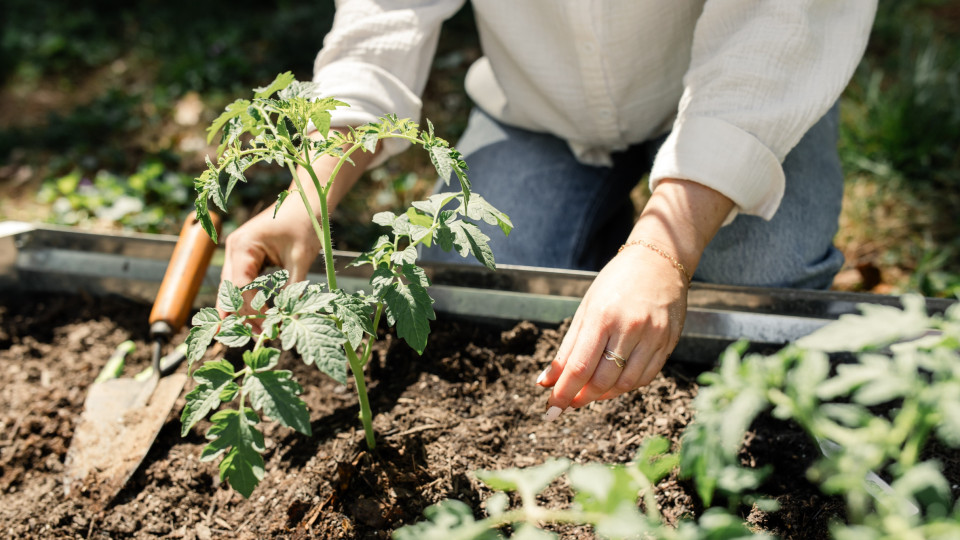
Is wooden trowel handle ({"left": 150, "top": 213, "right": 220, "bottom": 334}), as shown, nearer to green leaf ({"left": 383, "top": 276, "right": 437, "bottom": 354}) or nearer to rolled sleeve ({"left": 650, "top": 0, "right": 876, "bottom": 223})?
green leaf ({"left": 383, "top": 276, "right": 437, "bottom": 354})

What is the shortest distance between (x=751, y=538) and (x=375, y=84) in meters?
1.21

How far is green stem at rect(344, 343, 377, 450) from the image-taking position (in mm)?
1098

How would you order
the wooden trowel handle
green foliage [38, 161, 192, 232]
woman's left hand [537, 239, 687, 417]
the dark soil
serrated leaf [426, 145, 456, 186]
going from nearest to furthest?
serrated leaf [426, 145, 456, 186], woman's left hand [537, 239, 687, 417], the dark soil, the wooden trowel handle, green foliage [38, 161, 192, 232]

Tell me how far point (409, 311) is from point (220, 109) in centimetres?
235

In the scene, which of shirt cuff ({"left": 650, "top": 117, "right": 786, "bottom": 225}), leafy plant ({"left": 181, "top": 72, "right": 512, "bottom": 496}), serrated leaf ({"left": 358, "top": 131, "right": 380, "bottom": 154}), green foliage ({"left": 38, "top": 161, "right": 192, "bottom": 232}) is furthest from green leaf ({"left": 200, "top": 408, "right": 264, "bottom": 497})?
green foliage ({"left": 38, "top": 161, "right": 192, "bottom": 232})

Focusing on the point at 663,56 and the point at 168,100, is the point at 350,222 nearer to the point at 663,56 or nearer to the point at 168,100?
the point at 663,56

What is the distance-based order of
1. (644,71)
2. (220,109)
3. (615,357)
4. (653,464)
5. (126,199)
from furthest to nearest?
(220,109) → (126,199) → (644,71) → (615,357) → (653,464)

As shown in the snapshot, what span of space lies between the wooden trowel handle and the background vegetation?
80 centimetres

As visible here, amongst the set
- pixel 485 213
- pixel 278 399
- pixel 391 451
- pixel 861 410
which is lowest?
pixel 391 451

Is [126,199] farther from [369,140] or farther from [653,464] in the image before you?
[653,464]

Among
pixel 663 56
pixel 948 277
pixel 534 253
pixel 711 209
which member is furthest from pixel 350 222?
pixel 948 277

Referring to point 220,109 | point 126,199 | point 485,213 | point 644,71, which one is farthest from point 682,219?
point 220,109

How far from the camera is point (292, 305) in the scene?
89 cm

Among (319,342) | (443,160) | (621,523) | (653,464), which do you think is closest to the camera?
(621,523)
